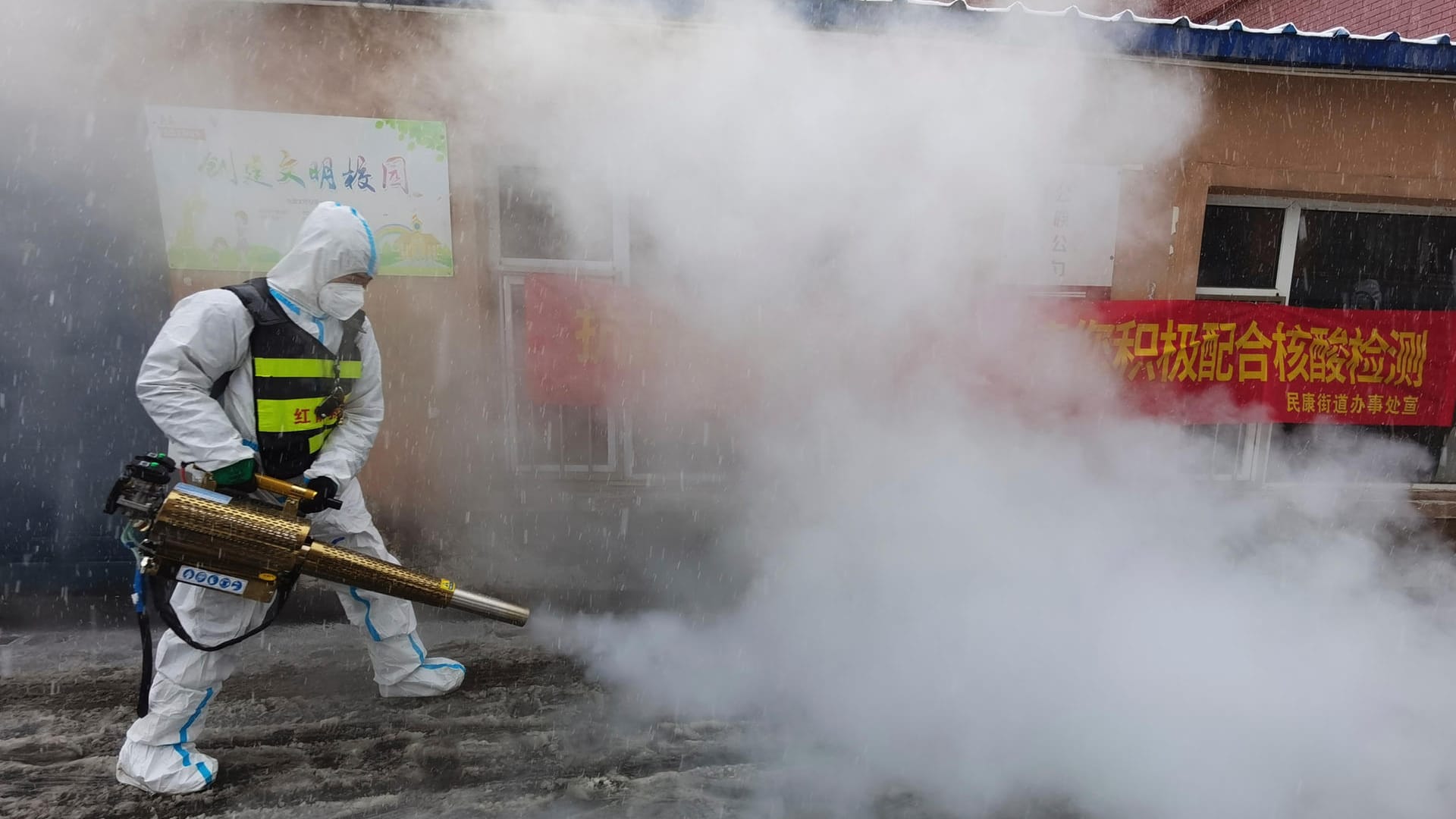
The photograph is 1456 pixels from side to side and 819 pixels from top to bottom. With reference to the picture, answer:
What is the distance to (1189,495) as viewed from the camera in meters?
4.45

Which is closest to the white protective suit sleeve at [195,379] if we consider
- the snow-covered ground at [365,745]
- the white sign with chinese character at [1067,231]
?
the snow-covered ground at [365,745]

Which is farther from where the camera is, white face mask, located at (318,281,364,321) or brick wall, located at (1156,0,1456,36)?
brick wall, located at (1156,0,1456,36)

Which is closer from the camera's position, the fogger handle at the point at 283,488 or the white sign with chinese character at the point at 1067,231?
the fogger handle at the point at 283,488

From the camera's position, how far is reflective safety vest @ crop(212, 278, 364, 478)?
8.27 ft

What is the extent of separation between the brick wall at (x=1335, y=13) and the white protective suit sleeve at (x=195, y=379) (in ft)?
29.2

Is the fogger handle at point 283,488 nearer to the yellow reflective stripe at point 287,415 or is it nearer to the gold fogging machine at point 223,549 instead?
the gold fogging machine at point 223,549

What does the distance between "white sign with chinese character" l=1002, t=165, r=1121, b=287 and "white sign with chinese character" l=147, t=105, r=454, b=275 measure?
3.08m

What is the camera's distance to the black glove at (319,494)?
251 centimetres

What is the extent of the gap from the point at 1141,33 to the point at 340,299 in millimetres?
3955

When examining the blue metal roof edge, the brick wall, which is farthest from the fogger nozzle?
the brick wall

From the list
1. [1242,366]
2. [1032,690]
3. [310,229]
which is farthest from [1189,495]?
[310,229]

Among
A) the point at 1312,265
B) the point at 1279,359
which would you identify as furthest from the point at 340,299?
the point at 1312,265

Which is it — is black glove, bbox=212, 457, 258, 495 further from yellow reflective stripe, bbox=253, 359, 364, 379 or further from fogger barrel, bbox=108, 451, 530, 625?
yellow reflective stripe, bbox=253, 359, 364, 379

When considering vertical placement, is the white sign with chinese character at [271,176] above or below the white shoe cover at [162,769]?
above
